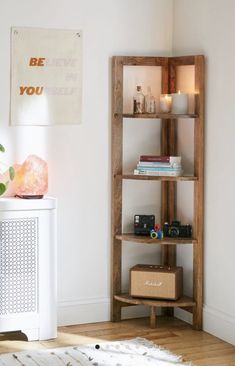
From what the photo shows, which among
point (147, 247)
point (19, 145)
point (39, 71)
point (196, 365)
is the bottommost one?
point (196, 365)

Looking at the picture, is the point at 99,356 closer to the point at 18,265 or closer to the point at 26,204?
the point at 18,265

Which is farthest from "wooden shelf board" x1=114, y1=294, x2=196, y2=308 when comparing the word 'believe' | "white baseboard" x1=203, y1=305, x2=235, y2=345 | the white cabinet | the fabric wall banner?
the word 'believe'

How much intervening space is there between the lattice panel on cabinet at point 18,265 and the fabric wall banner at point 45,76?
2.26ft

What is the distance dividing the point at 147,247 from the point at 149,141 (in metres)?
0.73

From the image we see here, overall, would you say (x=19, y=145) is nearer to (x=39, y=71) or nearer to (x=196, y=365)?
(x=39, y=71)

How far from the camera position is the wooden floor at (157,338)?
404 centimetres

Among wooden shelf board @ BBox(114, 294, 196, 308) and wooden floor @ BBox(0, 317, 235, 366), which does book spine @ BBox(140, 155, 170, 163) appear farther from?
wooden floor @ BBox(0, 317, 235, 366)

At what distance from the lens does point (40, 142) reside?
452 centimetres

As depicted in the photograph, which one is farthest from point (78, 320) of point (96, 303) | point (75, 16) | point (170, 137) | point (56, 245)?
point (75, 16)

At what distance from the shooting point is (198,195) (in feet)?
14.9

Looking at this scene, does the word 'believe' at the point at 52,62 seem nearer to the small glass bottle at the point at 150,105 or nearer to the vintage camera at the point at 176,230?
the small glass bottle at the point at 150,105

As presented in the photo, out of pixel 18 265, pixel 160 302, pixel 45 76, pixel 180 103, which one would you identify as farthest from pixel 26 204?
pixel 180 103

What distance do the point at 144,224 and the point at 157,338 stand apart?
768 mm

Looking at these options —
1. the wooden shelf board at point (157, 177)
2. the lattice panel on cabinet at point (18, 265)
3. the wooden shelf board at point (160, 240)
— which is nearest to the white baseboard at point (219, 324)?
the wooden shelf board at point (160, 240)
